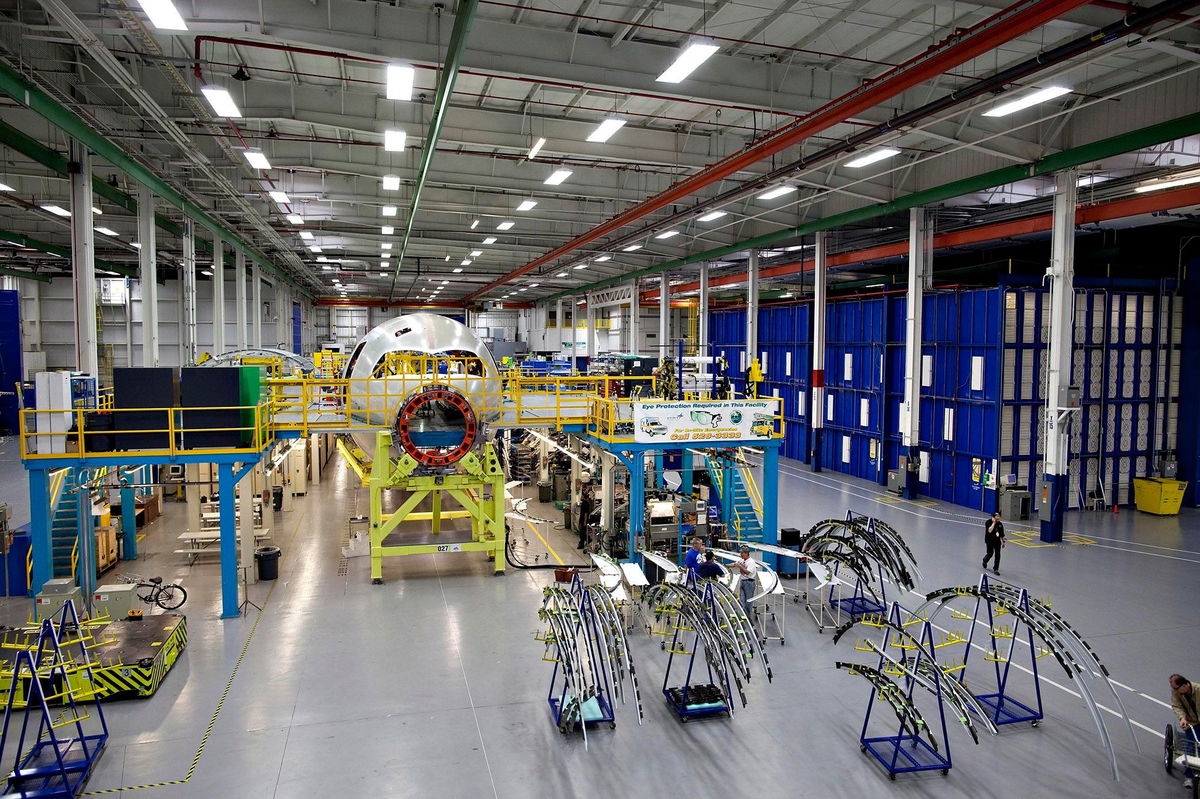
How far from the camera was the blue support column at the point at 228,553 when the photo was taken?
13617 millimetres

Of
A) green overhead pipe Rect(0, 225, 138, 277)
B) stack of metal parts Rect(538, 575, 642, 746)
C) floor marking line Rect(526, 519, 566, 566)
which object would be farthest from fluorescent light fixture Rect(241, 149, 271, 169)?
green overhead pipe Rect(0, 225, 138, 277)

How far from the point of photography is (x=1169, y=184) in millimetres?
19703

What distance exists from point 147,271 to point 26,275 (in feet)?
103

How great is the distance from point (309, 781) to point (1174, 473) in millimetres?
26556

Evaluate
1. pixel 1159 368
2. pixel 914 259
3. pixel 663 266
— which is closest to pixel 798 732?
pixel 914 259

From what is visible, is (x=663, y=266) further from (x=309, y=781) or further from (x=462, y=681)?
(x=309, y=781)

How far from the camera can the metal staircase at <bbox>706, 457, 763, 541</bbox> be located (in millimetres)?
17688

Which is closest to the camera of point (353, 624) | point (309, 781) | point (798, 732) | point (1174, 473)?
point (309, 781)

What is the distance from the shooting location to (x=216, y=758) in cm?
899

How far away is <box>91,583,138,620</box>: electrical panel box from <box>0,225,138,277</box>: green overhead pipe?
26244mm

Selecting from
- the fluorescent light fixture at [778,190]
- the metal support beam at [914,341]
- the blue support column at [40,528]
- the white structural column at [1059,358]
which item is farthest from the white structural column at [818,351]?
the blue support column at [40,528]

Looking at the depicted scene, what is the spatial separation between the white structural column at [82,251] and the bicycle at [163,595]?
521 centimetres

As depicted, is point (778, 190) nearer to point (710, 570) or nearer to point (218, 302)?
point (710, 570)

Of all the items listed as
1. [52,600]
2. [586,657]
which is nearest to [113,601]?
[52,600]
